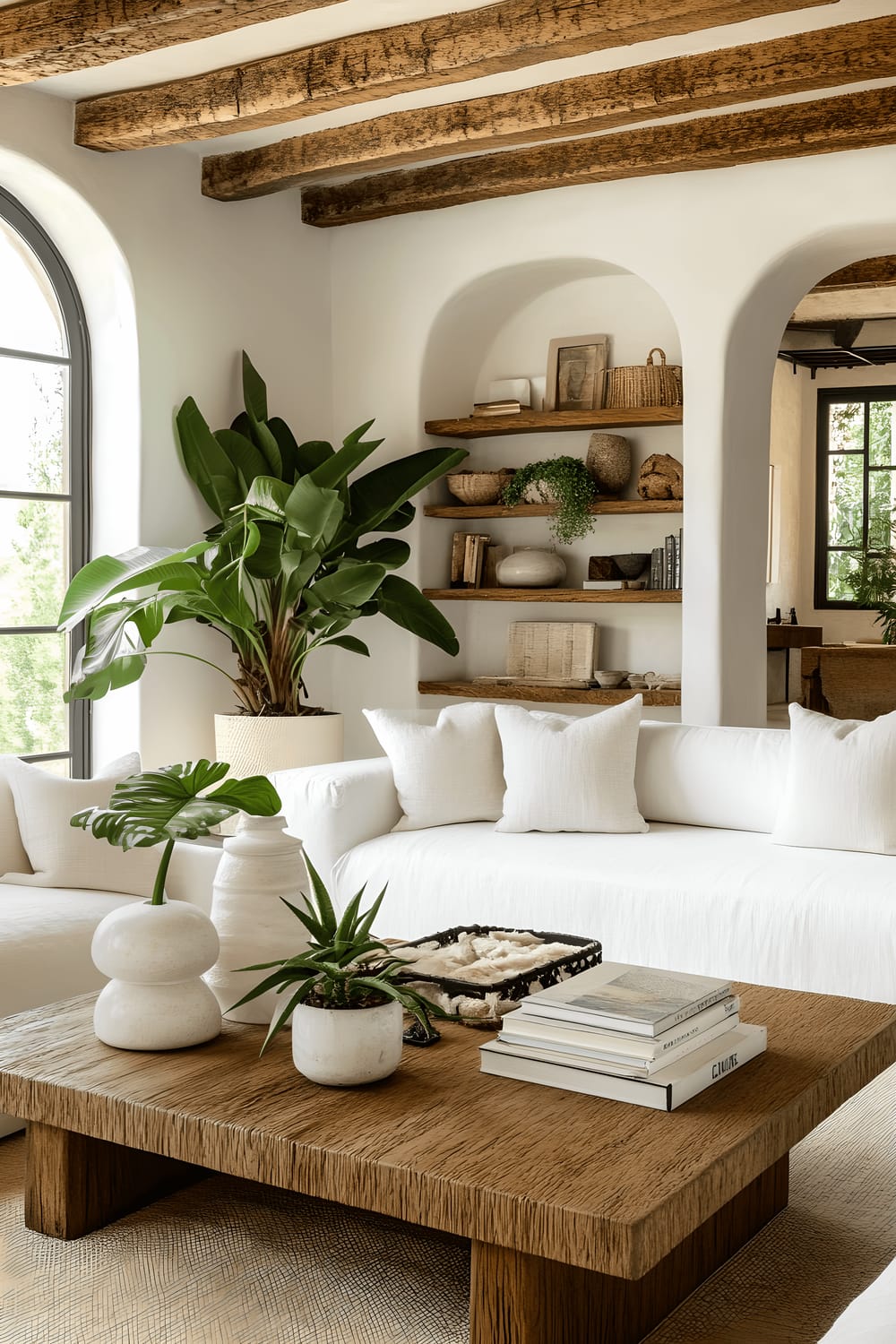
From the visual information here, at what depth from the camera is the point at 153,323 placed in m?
5.26

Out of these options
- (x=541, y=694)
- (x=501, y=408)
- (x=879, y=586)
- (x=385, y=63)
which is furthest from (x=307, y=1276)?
(x=879, y=586)

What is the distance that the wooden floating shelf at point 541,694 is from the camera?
5.54 m

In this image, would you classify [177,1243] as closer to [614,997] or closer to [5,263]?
[614,997]

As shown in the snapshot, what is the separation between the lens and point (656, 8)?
347 centimetres

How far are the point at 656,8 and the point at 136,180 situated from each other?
7.92ft

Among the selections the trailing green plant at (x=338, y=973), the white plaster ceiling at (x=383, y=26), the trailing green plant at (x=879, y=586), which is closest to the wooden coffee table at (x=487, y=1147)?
the trailing green plant at (x=338, y=973)

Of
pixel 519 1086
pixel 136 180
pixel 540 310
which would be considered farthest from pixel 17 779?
pixel 540 310

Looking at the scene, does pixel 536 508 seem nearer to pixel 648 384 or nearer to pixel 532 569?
pixel 532 569

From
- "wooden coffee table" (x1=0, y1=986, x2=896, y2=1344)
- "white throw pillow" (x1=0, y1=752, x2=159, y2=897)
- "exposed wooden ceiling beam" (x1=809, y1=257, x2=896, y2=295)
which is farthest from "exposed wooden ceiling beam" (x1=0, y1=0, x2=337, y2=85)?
"exposed wooden ceiling beam" (x1=809, y1=257, x2=896, y2=295)

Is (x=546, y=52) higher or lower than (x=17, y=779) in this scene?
higher

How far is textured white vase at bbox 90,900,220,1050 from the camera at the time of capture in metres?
2.19

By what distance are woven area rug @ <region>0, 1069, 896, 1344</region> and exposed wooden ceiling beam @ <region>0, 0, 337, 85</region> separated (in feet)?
9.15

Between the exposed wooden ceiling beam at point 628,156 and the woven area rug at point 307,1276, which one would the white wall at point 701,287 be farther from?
the woven area rug at point 307,1276

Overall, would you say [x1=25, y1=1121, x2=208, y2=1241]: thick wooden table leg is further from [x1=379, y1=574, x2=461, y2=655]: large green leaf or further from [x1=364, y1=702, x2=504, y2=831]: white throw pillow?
[x1=379, y1=574, x2=461, y2=655]: large green leaf
